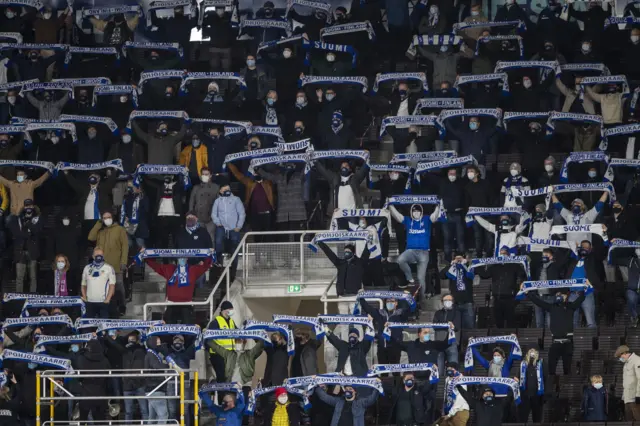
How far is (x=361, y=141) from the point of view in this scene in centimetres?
4069

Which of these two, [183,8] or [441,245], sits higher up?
[183,8]

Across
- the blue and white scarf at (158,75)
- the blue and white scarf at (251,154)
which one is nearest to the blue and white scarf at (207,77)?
the blue and white scarf at (158,75)

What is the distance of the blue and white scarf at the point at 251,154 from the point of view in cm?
3850

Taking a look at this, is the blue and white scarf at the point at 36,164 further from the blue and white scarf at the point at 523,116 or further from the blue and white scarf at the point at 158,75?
the blue and white scarf at the point at 523,116

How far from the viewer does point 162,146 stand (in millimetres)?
39719

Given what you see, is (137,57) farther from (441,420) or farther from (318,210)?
(441,420)

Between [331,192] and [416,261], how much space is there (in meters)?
2.82

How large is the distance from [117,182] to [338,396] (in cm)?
796

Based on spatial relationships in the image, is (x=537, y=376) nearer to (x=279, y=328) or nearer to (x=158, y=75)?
(x=279, y=328)

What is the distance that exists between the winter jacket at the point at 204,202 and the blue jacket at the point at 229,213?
1.37 ft

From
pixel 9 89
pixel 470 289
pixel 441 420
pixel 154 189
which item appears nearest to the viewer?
pixel 441 420

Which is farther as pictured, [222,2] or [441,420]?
[222,2]

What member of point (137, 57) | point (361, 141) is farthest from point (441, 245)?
point (137, 57)

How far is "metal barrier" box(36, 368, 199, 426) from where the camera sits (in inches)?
1257
